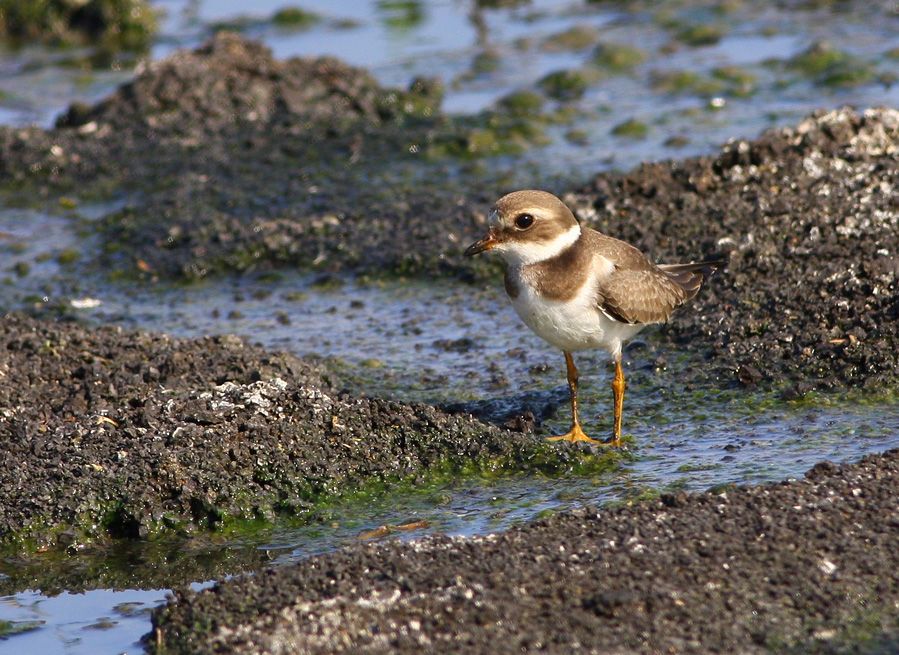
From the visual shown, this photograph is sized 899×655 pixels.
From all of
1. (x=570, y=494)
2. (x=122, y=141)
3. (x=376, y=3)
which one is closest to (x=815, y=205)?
(x=570, y=494)

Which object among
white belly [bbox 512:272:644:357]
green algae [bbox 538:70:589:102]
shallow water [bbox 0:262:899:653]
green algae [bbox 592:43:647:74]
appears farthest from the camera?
green algae [bbox 592:43:647:74]

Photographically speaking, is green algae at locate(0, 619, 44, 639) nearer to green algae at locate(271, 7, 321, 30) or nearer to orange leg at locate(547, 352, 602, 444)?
orange leg at locate(547, 352, 602, 444)

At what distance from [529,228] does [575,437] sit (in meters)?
1.08

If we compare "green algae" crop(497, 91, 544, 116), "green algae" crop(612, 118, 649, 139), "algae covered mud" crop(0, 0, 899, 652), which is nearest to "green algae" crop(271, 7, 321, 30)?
"algae covered mud" crop(0, 0, 899, 652)

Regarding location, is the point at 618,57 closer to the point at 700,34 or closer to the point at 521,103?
the point at 700,34

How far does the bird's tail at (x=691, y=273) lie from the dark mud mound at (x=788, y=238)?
341 mm

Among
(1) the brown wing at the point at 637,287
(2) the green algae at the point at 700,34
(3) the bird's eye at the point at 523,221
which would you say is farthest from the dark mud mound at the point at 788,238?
(2) the green algae at the point at 700,34

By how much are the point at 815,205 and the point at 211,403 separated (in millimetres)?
4357

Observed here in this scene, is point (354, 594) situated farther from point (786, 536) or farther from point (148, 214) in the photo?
point (148, 214)

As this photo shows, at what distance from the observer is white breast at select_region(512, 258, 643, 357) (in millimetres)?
6352

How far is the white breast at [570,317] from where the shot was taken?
20.8 feet

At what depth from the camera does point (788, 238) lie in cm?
837

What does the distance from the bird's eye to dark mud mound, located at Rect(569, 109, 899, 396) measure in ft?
4.95

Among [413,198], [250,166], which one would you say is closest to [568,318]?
[413,198]
